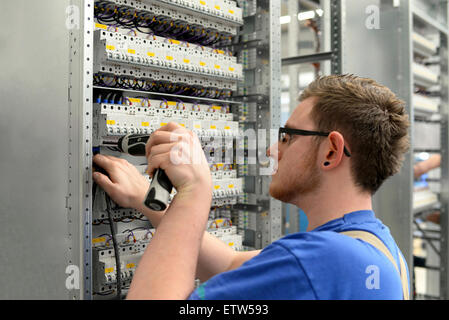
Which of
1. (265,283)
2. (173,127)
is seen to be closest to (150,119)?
(173,127)

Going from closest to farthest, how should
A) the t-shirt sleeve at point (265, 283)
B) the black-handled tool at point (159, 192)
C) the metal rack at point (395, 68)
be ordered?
1. the t-shirt sleeve at point (265, 283)
2. the black-handled tool at point (159, 192)
3. the metal rack at point (395, 68)

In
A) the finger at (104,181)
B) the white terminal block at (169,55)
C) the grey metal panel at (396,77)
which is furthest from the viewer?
the grey metal panel at (396,77)

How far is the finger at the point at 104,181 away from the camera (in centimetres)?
149

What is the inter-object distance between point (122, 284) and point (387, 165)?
1117 millimetres

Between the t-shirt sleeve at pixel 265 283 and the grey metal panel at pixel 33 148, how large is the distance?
31.5 inches

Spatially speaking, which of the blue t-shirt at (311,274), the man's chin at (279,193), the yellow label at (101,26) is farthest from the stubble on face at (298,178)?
the yellow label at (101,26)

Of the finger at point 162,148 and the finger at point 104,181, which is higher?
the finger at point 162,148

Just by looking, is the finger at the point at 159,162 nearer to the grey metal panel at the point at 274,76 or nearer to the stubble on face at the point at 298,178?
the stubble on face at the point at 298,178

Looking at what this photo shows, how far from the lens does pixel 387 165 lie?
47.9 inches

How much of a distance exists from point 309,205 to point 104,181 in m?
0.72

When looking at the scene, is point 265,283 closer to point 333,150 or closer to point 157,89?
point 333,150

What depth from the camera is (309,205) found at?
4.08 ft

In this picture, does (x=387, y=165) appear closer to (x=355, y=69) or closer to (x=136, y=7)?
(x=136, y=7)
